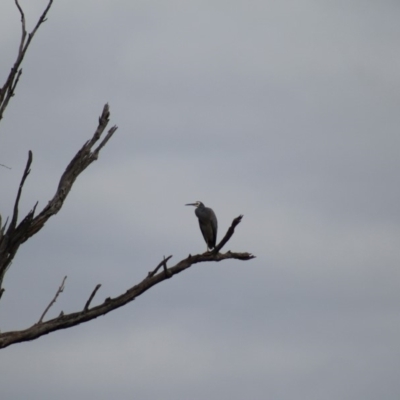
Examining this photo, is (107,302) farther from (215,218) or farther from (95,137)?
(215,218)

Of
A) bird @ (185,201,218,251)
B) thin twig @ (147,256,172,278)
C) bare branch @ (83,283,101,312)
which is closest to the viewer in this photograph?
bare branch @ (83,283,101,312)

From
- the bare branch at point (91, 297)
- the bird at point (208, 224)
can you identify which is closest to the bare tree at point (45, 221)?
the bare branch at point (91, 297)

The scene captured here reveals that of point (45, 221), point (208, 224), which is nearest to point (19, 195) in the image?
point (45, 221)

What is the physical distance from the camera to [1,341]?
1047 centimetres

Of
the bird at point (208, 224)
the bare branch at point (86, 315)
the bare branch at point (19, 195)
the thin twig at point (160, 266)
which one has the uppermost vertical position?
the bird at point (208, 224)

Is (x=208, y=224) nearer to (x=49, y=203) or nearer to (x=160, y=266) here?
(x=160, y=266)

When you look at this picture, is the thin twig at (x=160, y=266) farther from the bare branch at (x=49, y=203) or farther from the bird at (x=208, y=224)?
the bird at (x=208, y=224)

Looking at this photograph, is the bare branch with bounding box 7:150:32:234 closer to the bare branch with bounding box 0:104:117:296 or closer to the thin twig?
the bare branch with bounding box 0:104:117:296

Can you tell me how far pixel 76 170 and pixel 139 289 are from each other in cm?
157

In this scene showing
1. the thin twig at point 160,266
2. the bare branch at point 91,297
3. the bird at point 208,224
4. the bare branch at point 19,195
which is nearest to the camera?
the bare branch at point 19,195

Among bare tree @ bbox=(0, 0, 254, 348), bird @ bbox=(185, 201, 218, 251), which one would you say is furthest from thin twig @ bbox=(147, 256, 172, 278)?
bird @ bbox=(185, 201, 218, 251)

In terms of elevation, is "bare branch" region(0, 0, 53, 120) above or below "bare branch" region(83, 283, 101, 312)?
above

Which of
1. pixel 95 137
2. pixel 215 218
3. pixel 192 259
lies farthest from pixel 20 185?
pixel 215 218

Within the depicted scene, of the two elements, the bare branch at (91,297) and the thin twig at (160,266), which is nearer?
the bare branch at (91,297)
